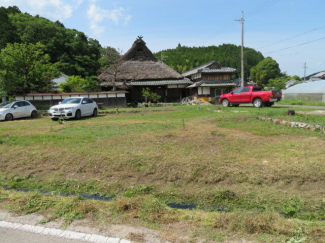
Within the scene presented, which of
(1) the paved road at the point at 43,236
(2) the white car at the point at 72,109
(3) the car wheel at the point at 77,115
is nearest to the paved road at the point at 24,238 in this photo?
(1) the paved road at the point at 43,236

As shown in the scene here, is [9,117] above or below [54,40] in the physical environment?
below

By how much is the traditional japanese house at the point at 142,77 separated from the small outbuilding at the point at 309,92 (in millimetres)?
13635

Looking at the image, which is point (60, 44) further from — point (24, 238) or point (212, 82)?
point (24, 238)

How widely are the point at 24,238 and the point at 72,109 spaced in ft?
38.6

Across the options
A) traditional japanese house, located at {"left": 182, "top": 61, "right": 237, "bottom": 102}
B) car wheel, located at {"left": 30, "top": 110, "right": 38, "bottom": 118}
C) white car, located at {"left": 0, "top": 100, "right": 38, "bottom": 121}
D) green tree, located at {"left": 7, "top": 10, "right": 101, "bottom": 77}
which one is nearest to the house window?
traditional japanese house, located at {"left": 182, "top": 61, "right": 237, "bottom": 102}

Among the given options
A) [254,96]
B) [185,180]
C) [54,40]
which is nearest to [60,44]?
[54,40]

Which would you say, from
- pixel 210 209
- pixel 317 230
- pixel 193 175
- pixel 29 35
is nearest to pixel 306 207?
pixel 317 230

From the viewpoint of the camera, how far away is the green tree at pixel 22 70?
18.7 m

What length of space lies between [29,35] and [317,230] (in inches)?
1859

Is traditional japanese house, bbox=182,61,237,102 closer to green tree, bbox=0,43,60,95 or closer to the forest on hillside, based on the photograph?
the forest on hillside

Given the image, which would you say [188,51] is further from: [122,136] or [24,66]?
[122,136]

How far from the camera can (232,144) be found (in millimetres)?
6855

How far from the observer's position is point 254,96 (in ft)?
58.3

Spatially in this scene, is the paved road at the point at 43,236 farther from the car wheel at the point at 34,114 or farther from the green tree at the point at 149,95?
the green tree at the point at 149,95
